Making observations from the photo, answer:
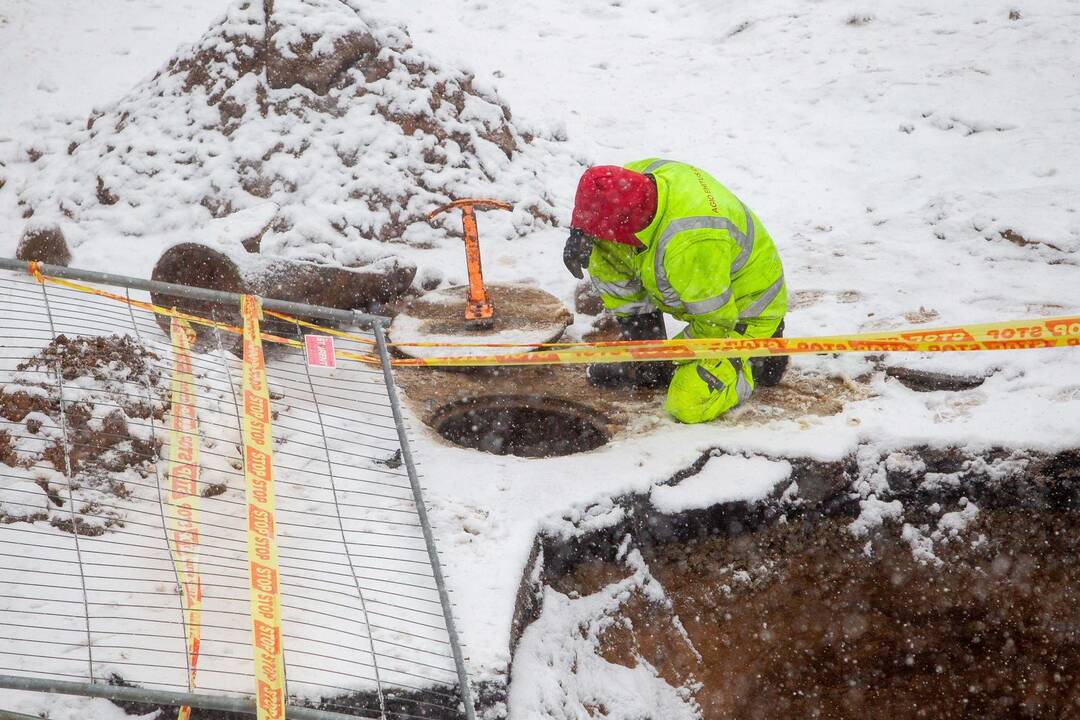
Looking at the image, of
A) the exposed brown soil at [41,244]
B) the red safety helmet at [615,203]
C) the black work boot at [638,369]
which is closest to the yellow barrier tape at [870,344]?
the black work boot at [638,369]

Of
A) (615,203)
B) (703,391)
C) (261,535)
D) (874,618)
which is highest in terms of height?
(615,203)

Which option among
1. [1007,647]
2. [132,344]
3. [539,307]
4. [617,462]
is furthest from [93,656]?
[1007,647]

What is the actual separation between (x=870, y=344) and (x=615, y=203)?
4.63 ft

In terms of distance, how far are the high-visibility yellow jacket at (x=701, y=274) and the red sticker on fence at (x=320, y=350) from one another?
160 cm

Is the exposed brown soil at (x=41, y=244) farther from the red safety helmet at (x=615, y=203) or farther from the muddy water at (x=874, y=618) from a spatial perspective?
the muddy water at (x=874, y=618)

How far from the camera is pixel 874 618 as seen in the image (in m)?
3.71

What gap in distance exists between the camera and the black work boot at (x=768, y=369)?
4504mm

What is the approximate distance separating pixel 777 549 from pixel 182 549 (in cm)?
264

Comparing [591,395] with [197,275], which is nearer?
[591,395]

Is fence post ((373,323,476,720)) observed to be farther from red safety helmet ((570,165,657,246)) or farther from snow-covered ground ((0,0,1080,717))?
red safety helmet ((570,165,657,246))

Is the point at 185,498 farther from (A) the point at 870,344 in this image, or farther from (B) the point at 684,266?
(A) the point at 870,344

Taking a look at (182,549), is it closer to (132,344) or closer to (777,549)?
(132,344)

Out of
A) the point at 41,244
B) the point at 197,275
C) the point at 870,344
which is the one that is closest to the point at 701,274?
the point at 870,344

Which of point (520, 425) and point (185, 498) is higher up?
point (185, 498)
